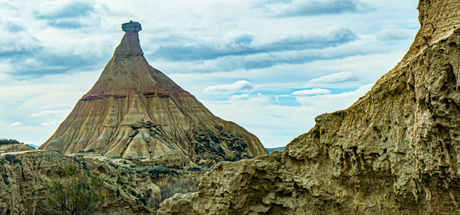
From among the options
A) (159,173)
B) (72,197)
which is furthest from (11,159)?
(159,173)

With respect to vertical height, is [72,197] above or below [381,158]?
below

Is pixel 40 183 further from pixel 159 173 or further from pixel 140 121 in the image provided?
pixel 140 121

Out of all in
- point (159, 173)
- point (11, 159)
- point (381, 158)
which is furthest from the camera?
point (159, 173)

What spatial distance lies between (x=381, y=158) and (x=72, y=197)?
15.1 meters

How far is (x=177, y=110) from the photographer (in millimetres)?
97062

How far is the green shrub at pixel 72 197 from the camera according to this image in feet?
65.8

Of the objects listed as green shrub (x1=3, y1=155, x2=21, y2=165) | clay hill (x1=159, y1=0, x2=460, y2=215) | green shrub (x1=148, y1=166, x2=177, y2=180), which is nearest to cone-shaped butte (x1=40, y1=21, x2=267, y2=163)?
green shrub (x1=148, y1=166, x2=177, y2=180)

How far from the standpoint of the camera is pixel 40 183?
20.9 m

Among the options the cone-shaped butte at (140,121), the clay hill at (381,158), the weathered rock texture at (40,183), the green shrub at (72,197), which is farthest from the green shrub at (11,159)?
the cone-shaped butte at (140,121)

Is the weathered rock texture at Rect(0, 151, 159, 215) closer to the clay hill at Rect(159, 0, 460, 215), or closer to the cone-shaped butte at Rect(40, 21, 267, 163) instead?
the clay hill at Rect(159, 0, 460, 215)

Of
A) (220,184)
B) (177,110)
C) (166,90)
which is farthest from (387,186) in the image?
(166,90)

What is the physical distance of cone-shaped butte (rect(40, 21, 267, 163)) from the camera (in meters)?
83.3

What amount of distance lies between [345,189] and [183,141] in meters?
78.8

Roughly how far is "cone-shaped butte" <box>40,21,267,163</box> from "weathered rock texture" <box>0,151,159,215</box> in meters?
51.9
